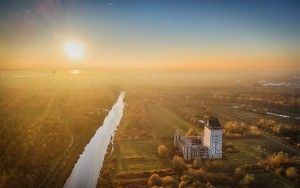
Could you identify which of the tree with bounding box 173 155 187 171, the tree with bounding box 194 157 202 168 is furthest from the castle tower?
the tree with bounding box 173 155 187 171

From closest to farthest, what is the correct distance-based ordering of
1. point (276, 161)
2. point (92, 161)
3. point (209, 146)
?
point (276, 161)
point (209, 146)
point (92, 161)

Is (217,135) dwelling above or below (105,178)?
above

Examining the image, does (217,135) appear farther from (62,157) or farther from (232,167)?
(62,157)

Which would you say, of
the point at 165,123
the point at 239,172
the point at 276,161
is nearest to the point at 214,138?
the point at 239,172

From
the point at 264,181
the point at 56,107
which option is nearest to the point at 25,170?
the point at 264,181

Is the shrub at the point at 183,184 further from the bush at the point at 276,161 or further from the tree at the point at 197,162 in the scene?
the bush at the point at 276,161

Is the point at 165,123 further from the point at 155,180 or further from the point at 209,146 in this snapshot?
the point at 155,180

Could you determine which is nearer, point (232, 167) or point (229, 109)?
point (232, 167)

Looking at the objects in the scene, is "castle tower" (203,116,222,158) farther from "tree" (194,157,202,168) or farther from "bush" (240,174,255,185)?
"bush" (240,174,255,185)

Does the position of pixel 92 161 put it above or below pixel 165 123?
below
